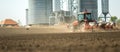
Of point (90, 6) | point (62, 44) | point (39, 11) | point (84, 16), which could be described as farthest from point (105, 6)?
point (62, 44)

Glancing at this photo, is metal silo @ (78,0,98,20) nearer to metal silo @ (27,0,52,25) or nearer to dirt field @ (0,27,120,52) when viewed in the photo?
metal silo @ (27,0,52,25)

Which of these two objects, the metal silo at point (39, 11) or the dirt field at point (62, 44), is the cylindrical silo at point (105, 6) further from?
the dirt field at point (62, 44)

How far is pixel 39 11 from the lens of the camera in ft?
532

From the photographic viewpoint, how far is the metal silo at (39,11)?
15988 cm

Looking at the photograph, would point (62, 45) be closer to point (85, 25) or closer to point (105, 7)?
point (85, 25)

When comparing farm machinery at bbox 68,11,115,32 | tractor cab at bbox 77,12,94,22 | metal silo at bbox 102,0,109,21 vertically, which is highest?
metal silo at bbox 102,0,109,21

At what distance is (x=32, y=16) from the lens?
162250 millimetres

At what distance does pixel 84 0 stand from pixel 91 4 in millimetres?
4127

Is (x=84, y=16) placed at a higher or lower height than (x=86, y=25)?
higher

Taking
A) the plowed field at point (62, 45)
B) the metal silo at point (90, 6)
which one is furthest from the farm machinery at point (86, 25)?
the metal silo at point (90, 6)

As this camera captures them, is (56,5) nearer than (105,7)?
No

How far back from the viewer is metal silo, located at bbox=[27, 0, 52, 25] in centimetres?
15988

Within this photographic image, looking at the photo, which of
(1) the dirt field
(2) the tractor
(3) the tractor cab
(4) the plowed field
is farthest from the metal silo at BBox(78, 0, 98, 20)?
(4) the plowed field

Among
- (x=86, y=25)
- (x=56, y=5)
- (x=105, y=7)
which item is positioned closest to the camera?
(x=86, y=25)
